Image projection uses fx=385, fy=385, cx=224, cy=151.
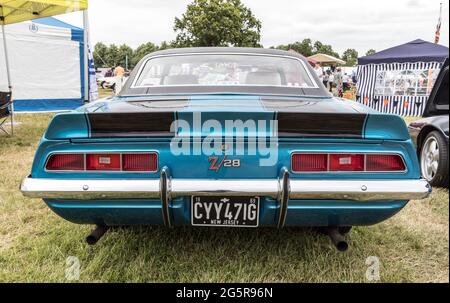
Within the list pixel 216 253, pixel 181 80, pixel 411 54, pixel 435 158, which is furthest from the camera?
pixel 411 54

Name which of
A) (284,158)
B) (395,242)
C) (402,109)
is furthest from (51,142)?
(402,109)

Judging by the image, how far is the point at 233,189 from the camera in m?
1.75

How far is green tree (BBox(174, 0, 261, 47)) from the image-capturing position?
387cm

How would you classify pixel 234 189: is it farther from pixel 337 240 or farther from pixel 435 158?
pixel 435 158

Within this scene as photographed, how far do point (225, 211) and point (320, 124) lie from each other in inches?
23.8

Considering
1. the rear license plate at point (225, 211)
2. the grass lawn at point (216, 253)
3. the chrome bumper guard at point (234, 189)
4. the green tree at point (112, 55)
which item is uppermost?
the green tree at point (112, 55)

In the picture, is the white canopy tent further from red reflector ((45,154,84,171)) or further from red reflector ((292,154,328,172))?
red reflector ((292,154,328,172))

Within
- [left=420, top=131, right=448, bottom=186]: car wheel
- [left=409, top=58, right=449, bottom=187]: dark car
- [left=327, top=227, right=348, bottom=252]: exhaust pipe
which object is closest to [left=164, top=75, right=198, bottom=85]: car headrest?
[left=327, top=227, right=348, bottom=252]: exhaust pipe

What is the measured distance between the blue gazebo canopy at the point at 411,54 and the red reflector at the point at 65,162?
1033 cm

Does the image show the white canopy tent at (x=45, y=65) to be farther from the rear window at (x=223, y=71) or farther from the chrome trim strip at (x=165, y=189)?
the chrome trim strip at (x=165, y=189)

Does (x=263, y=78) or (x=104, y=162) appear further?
(x=263, y=78)

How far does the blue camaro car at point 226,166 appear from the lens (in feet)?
5.82

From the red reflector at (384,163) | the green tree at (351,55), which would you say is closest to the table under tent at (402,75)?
the red reflector at (384,163)

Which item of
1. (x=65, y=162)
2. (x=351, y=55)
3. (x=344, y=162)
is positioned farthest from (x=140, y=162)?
(x=351, y=55)
